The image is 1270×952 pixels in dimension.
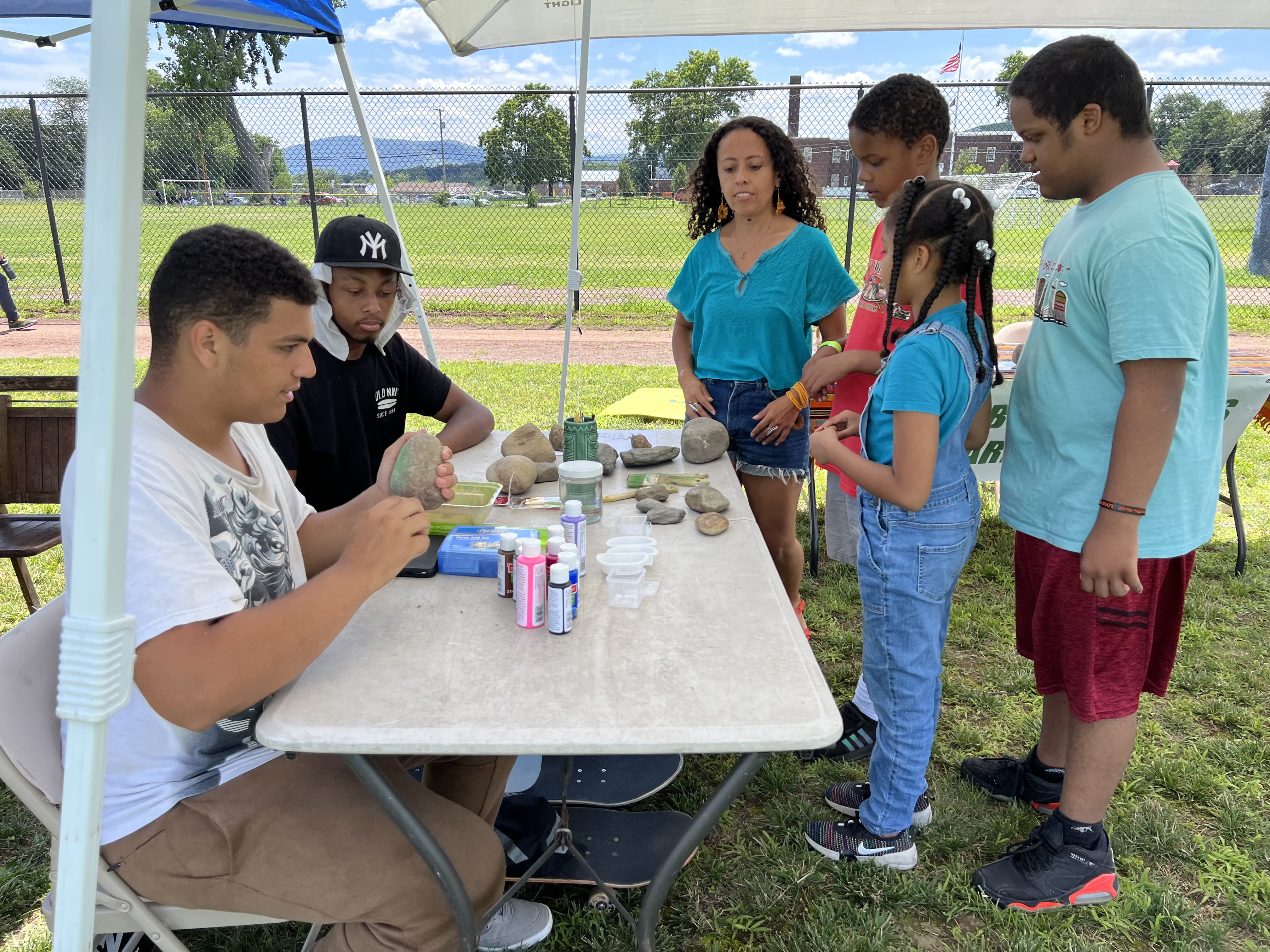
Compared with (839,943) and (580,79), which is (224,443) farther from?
(580,79)

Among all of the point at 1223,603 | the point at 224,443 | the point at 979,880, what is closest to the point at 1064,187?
the point at 979,880

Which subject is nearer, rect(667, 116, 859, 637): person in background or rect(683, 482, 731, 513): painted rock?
rect(683, 482, 731, 513): painted rock

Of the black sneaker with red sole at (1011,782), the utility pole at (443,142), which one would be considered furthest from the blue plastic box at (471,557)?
the utility pole at (443,142)

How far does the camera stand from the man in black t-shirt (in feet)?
7.63

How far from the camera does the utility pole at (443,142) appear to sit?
9.91m

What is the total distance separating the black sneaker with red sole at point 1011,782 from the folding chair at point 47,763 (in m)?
2.04

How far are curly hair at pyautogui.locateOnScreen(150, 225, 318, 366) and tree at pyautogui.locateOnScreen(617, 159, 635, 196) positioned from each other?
34.6 feet

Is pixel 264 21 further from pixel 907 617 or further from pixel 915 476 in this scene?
pixel 907 617

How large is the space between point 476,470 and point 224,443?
1.03 meters

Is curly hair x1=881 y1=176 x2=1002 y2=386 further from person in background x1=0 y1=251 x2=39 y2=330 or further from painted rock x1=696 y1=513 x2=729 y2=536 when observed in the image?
person in background x1=0 y1=251 x2=39 y2=330

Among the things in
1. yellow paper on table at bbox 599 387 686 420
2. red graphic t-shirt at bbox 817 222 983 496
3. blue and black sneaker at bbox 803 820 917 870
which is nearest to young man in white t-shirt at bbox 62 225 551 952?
blue and black sneaker at bbox 803 820 917 870

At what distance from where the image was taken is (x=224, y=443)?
1508mm

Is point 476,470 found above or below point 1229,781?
above

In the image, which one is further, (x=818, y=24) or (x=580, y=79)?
(x=818, y=24)
